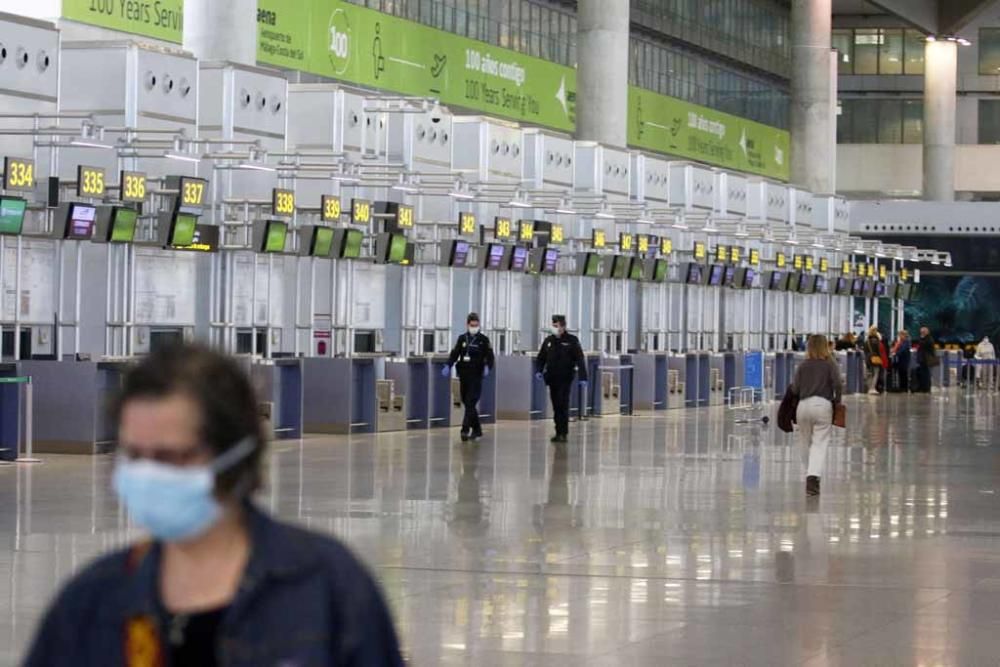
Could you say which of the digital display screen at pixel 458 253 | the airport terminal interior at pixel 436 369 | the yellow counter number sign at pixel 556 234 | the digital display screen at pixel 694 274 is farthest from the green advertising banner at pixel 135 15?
the digital display screen at pixel 694 274

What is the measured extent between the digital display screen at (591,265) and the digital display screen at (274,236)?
11764 millimetres

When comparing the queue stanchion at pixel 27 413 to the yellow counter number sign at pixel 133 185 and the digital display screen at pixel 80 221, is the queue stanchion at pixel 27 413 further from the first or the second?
the yellow counter number sign at pixel 133 185

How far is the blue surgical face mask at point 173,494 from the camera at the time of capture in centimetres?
266

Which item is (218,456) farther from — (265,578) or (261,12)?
(261,12)

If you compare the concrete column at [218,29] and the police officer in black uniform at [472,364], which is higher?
the concrete column at [218,29]

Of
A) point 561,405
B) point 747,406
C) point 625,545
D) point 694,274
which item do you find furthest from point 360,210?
point 747,406

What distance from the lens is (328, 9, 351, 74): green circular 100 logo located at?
114ft

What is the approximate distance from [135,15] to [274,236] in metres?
5.16

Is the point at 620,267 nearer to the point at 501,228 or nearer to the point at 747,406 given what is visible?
the point at 501,228

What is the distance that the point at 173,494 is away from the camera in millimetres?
2639

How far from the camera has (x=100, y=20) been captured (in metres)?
27.8

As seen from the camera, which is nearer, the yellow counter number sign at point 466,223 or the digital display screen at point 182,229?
the digital display screen at point 182,229

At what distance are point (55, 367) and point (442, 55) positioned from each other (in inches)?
745

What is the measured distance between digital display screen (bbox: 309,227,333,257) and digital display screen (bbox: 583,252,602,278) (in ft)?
33.8
